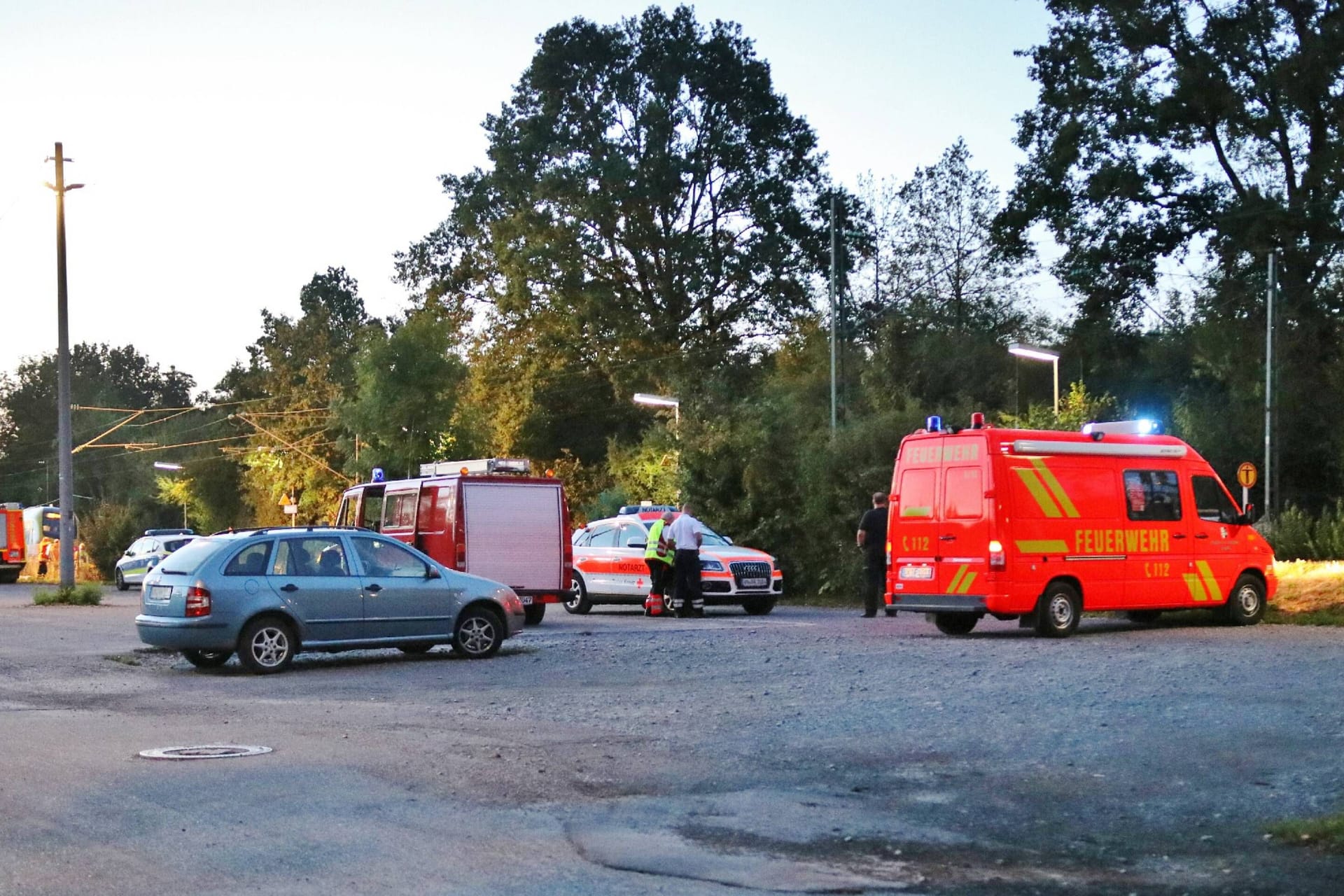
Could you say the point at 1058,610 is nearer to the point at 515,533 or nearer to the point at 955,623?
the point at 955,623

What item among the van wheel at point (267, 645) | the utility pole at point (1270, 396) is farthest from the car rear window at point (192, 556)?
the utility pole at point (1270, 396)

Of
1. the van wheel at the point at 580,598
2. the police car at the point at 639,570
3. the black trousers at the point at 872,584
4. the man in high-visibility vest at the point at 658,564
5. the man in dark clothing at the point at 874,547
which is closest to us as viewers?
the man in dark clothing at the point at 874,547

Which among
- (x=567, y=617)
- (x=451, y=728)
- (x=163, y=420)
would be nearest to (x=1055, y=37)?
(x=567, y=617)

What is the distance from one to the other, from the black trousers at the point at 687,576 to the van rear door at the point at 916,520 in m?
5.68

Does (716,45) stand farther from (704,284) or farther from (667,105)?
(704,284)

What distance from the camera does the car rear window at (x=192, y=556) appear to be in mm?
16688

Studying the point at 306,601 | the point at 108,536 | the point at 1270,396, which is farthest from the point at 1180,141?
the point at 108,536

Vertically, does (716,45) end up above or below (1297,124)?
above

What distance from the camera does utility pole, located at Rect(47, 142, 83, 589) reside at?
37.2 m

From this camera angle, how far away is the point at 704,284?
54031 millimetres

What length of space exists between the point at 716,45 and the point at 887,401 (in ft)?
86.1

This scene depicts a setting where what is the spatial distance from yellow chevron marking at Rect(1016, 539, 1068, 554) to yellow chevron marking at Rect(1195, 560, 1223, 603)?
2551 millimetres

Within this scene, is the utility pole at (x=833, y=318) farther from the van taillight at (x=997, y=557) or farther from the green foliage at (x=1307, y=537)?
the van taillight at (x=997, y=557)

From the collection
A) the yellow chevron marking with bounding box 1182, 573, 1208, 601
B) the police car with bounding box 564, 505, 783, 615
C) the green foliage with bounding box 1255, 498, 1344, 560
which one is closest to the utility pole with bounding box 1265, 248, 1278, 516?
the green foliage with bounding box 1255, 498, 1344, 560
